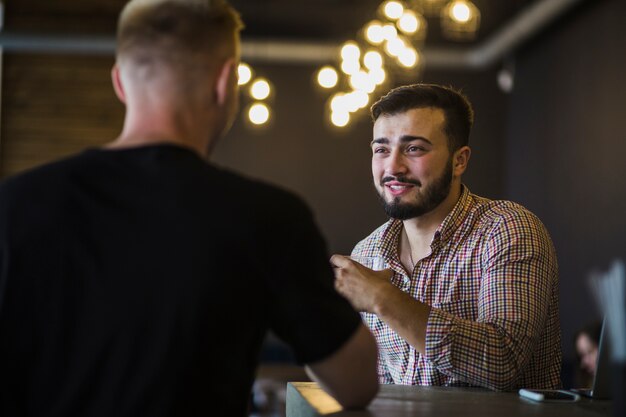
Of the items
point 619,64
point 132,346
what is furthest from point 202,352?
point 619,64

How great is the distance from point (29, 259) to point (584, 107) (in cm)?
717

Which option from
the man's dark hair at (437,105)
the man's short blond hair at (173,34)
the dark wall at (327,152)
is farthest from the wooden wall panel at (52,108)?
the man's short blond hair at (173,34)

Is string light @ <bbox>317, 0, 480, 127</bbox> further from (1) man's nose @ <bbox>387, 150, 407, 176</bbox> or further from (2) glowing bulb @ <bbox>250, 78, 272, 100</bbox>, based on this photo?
(1) man's nose @ <bbox>387, 150, 407, 176</bbox>

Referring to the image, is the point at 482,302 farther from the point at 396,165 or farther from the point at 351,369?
the point at 351,369

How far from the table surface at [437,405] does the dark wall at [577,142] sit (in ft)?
16.7

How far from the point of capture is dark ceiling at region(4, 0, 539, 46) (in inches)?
358

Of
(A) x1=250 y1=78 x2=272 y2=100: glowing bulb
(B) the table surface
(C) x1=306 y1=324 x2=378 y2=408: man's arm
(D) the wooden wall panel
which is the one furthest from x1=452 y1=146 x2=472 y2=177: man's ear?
(D) the wooden wall panel

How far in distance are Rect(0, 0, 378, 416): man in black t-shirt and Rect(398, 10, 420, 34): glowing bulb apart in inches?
168

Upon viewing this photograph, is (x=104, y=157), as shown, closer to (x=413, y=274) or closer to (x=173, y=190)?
(x=173, y=190)

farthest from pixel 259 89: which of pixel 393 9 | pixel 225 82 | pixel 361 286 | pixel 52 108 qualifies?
pixel 225 82

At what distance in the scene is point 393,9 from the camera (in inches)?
211

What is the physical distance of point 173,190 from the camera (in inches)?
50.6

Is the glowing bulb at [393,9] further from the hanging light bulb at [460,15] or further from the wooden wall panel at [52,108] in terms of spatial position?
the wooden wall panel at [52,108]

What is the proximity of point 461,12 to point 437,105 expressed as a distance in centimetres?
271
